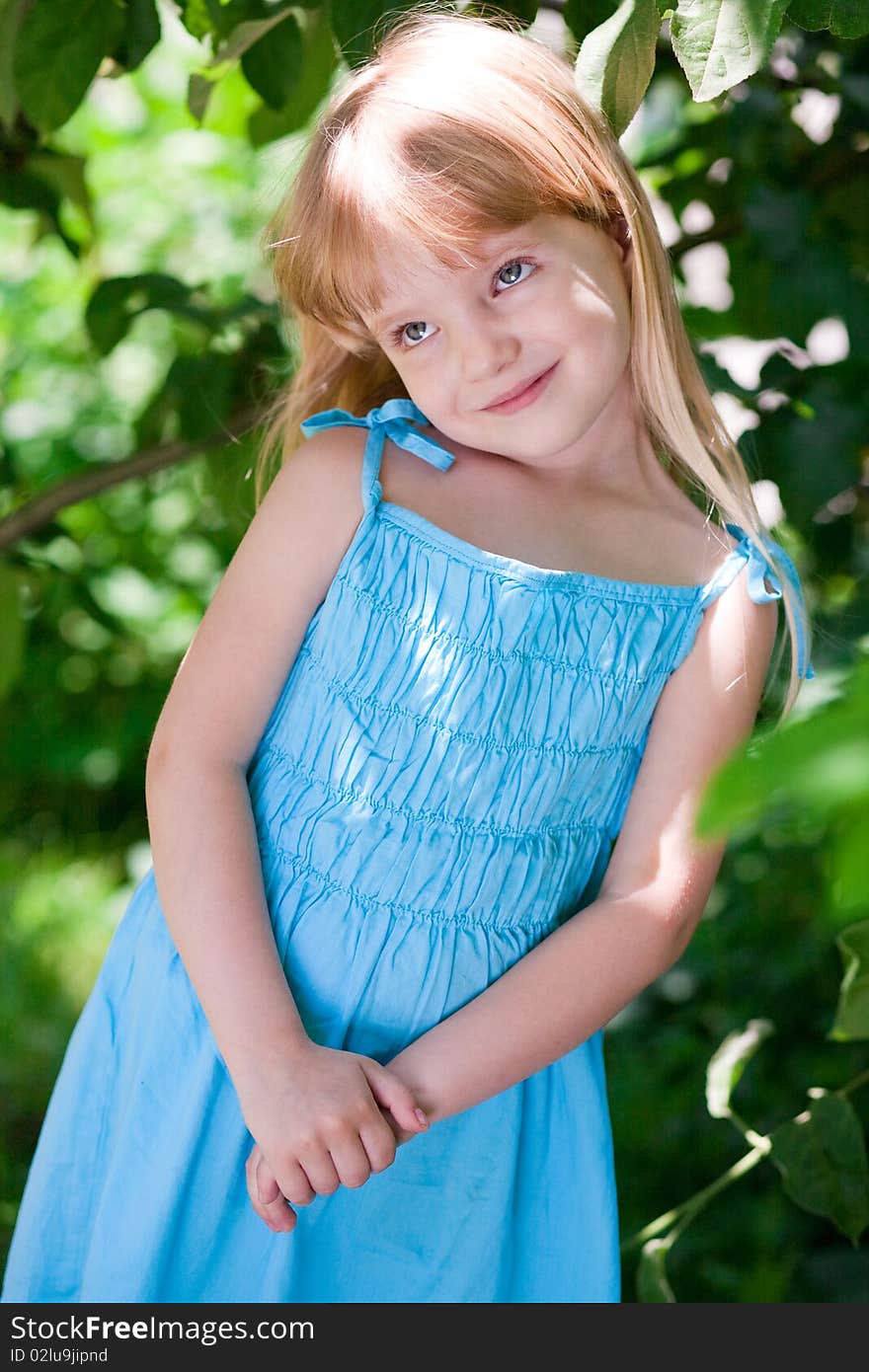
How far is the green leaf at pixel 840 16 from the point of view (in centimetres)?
86

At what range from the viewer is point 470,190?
98cm

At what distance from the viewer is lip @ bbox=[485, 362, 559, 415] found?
103 centimetres

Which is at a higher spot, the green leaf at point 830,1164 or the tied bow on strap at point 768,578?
the tied bow on strap at point 768,578

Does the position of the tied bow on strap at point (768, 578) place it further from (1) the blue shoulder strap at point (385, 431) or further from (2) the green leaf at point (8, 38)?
(2) the green leaf at point (8, 38)

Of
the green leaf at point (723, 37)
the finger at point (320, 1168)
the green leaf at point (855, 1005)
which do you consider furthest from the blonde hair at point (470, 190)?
the finger at point (320, 1168)

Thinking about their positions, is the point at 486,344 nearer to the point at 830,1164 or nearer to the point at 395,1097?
the point at 395,1097

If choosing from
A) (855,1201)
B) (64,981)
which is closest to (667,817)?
(855,1201)

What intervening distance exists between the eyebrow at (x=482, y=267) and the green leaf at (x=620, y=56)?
11 cm

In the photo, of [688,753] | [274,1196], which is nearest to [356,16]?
[688,753]

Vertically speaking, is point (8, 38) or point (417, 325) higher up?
point (8, 38)

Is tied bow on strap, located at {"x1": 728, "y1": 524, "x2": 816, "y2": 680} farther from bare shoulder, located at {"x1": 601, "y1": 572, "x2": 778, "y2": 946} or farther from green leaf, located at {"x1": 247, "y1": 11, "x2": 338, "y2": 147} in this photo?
green leaf, located at {"x1": 247, "y1": 11, "x2": 338, "y2": 147}

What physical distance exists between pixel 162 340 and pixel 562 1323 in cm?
254

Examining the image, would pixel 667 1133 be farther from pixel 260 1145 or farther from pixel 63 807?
pixel 63 807

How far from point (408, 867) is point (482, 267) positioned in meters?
0.44
